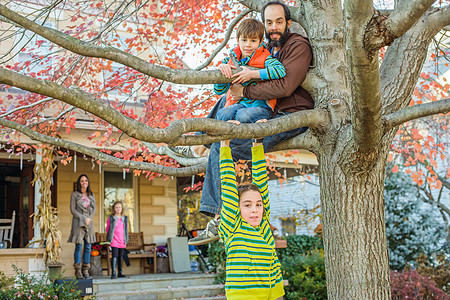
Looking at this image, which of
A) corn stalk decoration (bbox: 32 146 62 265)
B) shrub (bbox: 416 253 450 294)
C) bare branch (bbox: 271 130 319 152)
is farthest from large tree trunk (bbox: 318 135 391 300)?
corn stalk decoration (bbox: 32 146 62 265)

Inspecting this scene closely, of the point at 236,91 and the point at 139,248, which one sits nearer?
the point at 236,91

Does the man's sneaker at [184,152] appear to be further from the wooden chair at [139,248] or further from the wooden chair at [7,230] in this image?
the wooden chair at [139,248]

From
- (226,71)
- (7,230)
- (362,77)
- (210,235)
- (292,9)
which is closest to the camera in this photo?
(362,77)

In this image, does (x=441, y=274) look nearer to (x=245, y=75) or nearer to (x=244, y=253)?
(x=244, y=253)

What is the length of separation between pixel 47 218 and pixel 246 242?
6974 mm

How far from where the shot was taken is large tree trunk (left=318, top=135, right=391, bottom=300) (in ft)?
11.1

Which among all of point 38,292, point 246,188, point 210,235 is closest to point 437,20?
point 246,188

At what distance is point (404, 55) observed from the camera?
3.80m

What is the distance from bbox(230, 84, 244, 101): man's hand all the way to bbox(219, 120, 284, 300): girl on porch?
0.37m

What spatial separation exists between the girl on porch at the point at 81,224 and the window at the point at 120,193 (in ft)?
10.0

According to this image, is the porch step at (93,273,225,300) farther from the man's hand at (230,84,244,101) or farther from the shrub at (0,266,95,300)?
the man's hand at (230,84,244,101)

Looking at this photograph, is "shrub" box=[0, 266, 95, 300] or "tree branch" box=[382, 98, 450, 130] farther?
"shrub" box=[0, 266, 95, 300]

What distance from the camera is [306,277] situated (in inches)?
382

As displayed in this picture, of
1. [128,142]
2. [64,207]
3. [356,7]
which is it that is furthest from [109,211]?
[356,7]
